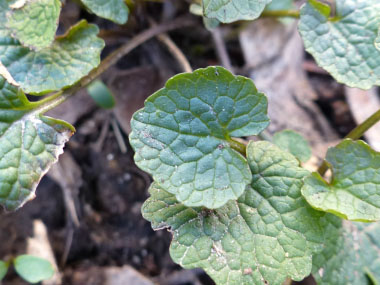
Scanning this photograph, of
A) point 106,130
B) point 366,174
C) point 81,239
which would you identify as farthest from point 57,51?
point 366,174

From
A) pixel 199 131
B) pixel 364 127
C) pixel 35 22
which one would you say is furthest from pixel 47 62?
pixel 364 127

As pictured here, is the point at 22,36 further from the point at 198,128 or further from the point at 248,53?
the point at 248,53

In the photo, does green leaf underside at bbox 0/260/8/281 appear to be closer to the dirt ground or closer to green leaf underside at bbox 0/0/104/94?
the dirt ground

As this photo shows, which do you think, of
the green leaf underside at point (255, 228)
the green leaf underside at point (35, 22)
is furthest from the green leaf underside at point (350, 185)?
the green leaf underside at point (35, 22)

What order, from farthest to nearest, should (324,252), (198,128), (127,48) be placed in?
(127,48), (324,252), (198,128)

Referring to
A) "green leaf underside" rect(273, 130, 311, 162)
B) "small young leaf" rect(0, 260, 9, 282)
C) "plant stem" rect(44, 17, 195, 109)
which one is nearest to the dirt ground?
"plant stem" rect(44, 17, 195, 109)

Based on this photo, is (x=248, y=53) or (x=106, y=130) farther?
(x=248, y=53)
